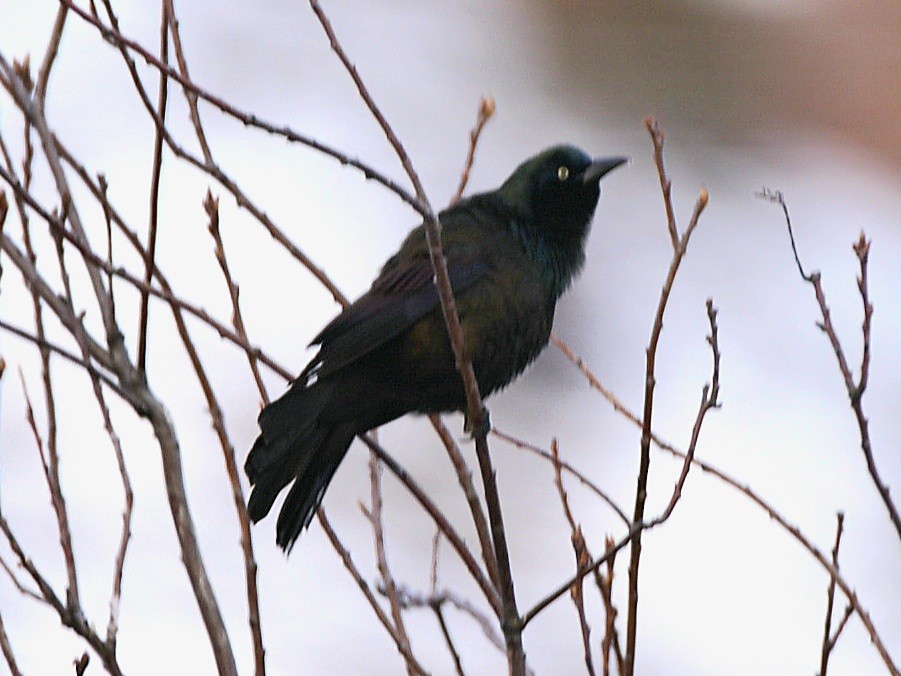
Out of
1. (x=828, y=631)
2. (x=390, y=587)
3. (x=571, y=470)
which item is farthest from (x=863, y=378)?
(x=390, y=587)

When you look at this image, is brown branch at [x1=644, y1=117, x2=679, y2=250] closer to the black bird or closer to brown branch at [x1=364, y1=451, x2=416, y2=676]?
the black bird

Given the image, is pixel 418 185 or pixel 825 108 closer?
pixel 418 185

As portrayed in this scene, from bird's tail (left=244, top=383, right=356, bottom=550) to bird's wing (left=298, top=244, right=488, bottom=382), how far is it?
79 mm

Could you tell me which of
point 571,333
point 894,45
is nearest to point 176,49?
point 571,333

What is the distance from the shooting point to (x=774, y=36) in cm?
1002

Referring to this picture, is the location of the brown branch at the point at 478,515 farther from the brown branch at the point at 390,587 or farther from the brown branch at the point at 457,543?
the brown branch at the point at 390,587

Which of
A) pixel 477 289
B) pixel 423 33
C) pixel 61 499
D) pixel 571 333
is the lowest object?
pixel 61 499

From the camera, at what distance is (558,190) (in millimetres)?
3701

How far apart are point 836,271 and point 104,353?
8.29 meters

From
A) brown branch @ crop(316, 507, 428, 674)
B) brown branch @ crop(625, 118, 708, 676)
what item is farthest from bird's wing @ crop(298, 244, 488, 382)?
brown branch @ crop(625, 118, 708, 676)

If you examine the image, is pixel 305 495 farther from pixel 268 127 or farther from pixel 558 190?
pixel 558 190

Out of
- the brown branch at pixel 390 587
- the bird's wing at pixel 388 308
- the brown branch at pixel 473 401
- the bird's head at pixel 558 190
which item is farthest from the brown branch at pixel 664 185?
the bird's head at pixel 558 190

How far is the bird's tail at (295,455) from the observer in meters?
2.82

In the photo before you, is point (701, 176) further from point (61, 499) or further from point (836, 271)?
point (61, 499)
